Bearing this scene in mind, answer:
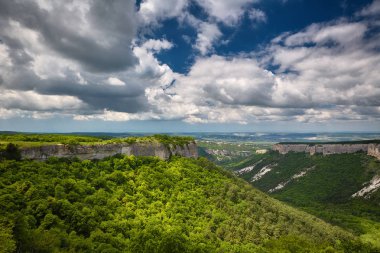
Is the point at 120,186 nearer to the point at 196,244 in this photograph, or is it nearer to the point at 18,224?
the point at 196,244

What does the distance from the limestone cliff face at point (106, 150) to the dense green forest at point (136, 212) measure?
1.78 metres

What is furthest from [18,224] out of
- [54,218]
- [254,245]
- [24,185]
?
[254,245]

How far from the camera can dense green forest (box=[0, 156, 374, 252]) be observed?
4128cm

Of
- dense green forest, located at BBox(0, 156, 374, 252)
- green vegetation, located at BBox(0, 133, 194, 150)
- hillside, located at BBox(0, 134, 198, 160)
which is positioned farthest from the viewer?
green vegetation, located at BBox(0, 133, 194, 150)

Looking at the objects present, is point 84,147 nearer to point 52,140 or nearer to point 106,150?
point 106,150

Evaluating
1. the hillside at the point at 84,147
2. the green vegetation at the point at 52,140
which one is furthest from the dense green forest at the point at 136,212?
the green vegetation at the point at 52,140

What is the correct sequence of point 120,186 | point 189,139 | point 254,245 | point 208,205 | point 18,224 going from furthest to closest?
point 189,139 < point 208,205 < point 120,186 < point 254,245 < point 18,224

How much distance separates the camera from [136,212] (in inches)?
2229

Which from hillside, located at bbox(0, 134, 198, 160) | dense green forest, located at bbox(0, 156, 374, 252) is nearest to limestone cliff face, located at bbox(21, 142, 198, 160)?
hillside, located at bbox(0, 134, 198, 160)

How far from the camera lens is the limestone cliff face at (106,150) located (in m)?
58.4

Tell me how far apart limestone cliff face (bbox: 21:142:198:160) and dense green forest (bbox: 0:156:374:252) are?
1784 mm

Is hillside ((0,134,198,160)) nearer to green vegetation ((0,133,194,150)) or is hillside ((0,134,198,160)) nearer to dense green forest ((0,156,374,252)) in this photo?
green vegetation ((0,133,194,150))

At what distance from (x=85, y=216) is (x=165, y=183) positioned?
25.3 meters

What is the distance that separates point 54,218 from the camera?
43.0 m
